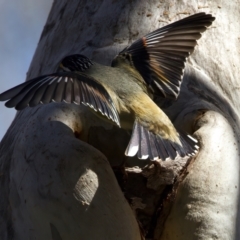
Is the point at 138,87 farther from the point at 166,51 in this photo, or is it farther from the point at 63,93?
the point at 63,93

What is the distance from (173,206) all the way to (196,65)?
696mm

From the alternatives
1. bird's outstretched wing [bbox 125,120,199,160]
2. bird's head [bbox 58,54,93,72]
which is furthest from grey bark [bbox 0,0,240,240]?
bird's head [bbox 58,54,93,72]

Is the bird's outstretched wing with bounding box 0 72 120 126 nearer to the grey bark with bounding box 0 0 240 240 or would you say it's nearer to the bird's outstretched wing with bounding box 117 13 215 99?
the grey bark with bounding box 0 0 240 240

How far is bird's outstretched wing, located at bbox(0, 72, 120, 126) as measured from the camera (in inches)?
73.5

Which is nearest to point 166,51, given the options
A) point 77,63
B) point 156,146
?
point 77,63

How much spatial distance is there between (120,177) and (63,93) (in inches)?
13.0

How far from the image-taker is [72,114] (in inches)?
82.6

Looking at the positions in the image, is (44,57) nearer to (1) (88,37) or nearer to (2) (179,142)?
(1) (88,37)

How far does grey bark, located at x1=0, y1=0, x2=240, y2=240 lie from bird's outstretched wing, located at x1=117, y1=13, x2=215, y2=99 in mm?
53

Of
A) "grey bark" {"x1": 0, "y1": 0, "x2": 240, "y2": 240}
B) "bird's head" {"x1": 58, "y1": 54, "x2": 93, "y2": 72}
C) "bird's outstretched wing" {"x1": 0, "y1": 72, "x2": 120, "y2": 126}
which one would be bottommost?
"grey bark" {"x1": 0, "y1": 0, "x2": 240, "y2": 240}

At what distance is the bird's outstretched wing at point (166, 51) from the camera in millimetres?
2451

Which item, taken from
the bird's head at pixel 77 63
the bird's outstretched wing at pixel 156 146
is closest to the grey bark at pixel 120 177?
the bird's outstretched wing at pixel 156 146

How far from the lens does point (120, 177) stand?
2.03m

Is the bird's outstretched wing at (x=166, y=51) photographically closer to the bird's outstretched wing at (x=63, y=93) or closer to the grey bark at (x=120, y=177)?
the grey bark at (x=120, y=177)
